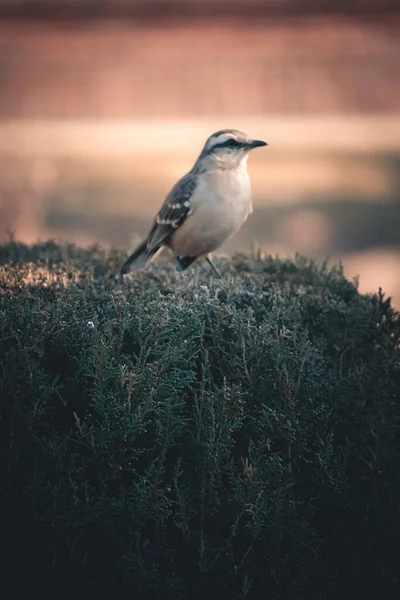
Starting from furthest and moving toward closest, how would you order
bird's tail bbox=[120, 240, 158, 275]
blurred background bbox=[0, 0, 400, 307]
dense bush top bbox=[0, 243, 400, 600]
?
1. blurred background bbox=[0, 0, 400, 307]
2. bird's tail bbox=[120, 240, 158, 275]
3. dense bush top bbox=[0, 243, 400, 600]

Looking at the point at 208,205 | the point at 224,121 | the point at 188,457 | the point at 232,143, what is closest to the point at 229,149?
the point at 232,143

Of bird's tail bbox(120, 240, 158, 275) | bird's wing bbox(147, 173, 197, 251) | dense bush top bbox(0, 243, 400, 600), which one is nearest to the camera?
dense bush top bbox(0, 243, 400, 600)

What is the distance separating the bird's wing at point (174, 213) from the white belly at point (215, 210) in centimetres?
5

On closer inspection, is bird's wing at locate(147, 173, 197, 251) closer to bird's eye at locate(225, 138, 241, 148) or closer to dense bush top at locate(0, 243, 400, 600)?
bird's eye at locate(225, 138, 241, 148)

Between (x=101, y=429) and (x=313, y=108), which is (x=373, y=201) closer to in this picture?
(x=313, y=108)

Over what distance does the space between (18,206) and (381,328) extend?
10014mm

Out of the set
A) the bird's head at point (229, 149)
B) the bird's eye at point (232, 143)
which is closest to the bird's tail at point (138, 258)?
the bird's head at point (229, 149)

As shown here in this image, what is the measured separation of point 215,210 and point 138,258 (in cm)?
69

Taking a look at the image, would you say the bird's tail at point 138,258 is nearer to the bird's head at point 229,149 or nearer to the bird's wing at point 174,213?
the bird's wing at point 174,213

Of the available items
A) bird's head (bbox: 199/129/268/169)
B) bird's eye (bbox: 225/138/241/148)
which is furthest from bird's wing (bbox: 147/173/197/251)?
bird's eye (bbox: 225/138/241/148)

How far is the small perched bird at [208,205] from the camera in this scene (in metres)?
6.46

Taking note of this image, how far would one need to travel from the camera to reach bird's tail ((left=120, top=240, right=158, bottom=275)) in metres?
6.42

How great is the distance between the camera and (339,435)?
4875 mm

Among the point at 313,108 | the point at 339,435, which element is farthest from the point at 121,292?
the point at 313,108
